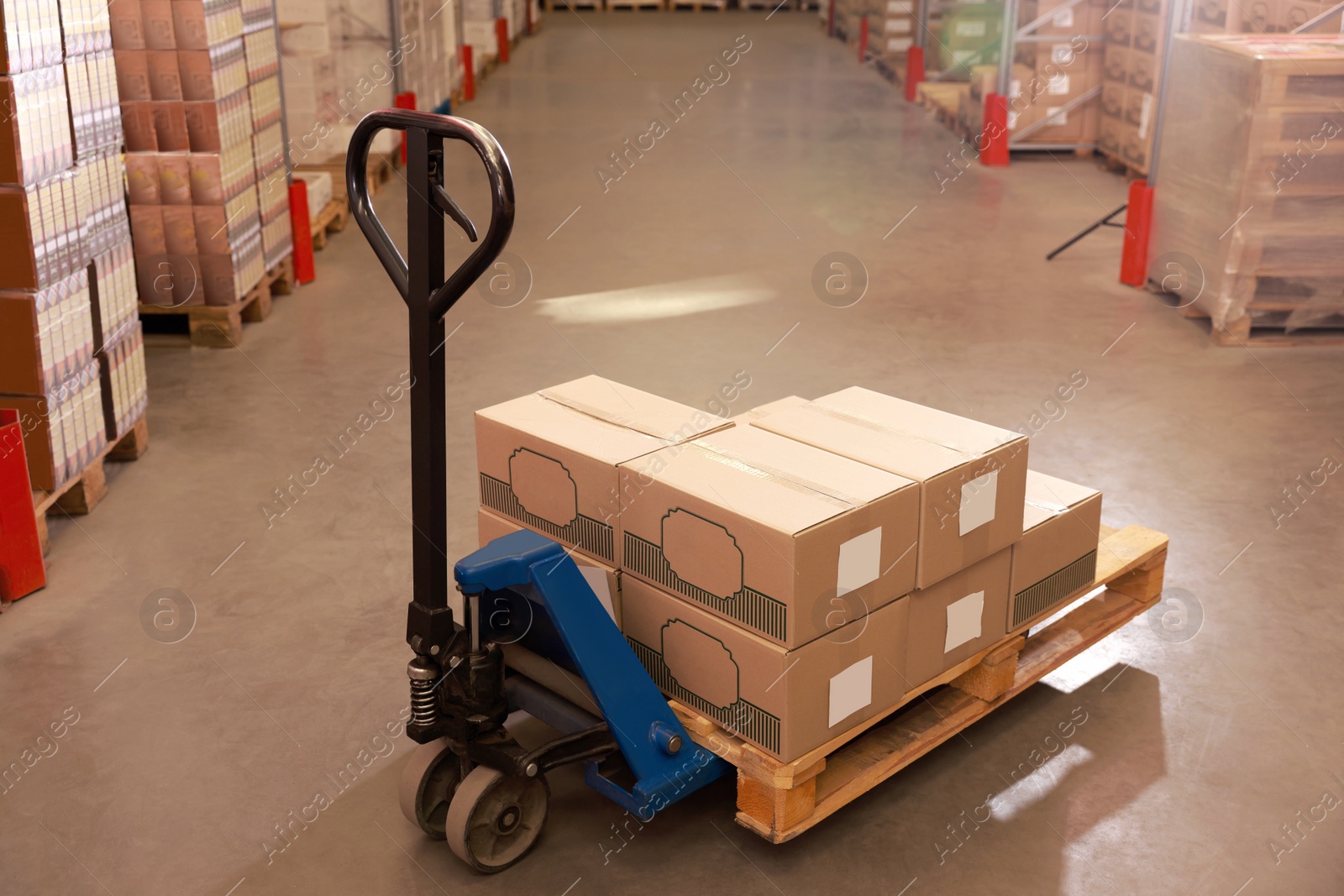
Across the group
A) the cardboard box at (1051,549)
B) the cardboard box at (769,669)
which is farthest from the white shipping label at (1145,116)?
the cardboard box at (769,669)

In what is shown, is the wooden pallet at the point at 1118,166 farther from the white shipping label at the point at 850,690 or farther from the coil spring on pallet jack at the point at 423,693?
the coil spring on pallet jack at the point at 423,693

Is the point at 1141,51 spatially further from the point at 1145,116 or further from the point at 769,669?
the point at 769,669

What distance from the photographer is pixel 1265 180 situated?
6.38 metres

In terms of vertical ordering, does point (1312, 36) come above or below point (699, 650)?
above

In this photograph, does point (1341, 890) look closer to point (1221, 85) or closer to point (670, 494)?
point (670, 494)

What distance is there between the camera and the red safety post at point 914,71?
14562 mm

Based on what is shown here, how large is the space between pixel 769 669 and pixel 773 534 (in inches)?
12.9

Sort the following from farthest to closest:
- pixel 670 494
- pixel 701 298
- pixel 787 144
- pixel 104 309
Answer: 1. pixel 787 144
2. pixel 701 298
3. pixel 104 309
4. pixel 670 494

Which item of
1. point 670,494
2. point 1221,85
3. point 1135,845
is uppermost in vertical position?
point 1221,85

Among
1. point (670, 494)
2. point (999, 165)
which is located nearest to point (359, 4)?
point (999, 165)

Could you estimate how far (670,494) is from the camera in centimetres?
→ 290

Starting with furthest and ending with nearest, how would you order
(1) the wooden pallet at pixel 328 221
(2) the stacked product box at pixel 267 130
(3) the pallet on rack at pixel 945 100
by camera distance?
(3) the pallet on rack at pixel 945 100 → (1) the wooden pallet at pixel 328 221 → (2) the stacked product box at pixel 267 130

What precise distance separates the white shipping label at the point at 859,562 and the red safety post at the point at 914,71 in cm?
1266

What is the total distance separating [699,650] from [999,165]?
9.18 metres
